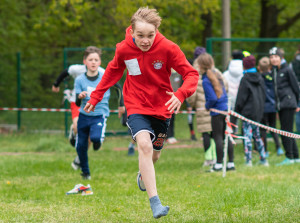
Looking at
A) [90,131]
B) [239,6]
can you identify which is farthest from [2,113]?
[239,6]

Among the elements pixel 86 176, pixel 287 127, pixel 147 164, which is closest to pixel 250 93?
pixel 287 127

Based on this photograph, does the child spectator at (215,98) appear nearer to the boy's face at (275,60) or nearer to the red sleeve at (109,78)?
the boy's face at (275,60)

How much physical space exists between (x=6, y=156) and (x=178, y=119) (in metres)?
8.21

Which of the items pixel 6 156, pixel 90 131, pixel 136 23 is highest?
pixel 136 23

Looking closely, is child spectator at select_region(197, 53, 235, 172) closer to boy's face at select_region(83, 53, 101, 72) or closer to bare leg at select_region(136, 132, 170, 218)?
boy's face at select_region(83, 53, 101, 72)

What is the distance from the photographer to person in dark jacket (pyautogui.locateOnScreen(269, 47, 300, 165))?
33.9ft

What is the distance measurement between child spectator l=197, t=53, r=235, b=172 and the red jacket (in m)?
3.54

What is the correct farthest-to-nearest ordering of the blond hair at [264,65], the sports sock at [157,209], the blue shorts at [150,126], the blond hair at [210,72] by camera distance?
the blond hair at [264,65] → the blond hair at [210,72] → the blue shorts at [150,126] → the sports sock at [157,209]

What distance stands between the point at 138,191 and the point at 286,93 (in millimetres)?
4037

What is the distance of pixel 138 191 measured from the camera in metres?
7.54

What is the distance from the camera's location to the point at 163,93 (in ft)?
18.8

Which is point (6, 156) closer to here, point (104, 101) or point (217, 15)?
point (104, 101)

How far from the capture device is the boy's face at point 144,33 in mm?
5411

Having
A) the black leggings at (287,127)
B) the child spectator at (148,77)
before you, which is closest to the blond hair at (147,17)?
the child spectator at (148,77)
